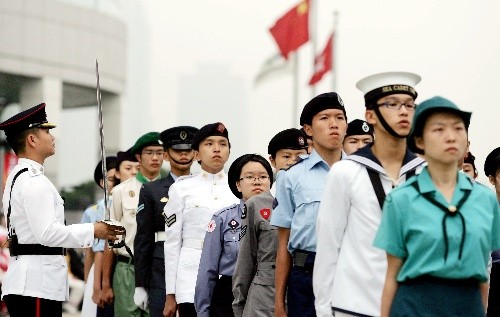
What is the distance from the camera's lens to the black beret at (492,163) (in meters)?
8.06

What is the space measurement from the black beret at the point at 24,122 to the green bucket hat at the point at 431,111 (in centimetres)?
331

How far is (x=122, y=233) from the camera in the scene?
24.6 ft

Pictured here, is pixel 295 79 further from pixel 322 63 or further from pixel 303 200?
pixel 303 200

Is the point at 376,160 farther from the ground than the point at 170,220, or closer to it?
farther from the ground

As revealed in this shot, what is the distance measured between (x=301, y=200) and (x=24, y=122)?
2.11 meters

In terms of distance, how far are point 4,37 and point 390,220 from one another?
32.5 metres

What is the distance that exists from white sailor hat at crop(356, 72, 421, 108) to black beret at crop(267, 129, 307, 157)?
7.30ft

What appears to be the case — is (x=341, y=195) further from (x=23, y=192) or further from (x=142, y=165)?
(x=142, y=165)

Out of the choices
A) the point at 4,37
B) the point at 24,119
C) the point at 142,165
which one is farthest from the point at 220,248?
the point at 4,37

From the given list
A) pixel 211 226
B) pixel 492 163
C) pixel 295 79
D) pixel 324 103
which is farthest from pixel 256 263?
pixel 295 79

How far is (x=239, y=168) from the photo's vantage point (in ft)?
27.1

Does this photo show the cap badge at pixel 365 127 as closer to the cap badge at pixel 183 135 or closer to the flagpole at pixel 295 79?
the cap badge at pixel 183 135

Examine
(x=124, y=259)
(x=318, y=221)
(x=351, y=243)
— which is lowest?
(x=124, y=259)

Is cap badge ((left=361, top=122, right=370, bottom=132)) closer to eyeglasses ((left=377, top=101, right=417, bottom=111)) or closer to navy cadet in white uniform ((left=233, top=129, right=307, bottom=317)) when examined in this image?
navy cadet in white uniform ((left=233, top=129, right=307, bottom=317))
